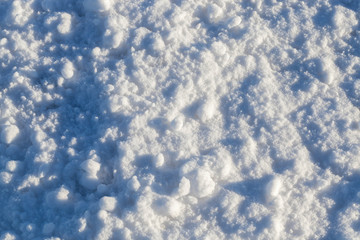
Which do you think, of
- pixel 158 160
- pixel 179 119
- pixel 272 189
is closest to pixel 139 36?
pixel 179 119

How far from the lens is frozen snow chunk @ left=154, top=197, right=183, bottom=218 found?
1.25 metres

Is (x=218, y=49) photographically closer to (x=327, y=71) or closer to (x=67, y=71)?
(x=327, y=71)

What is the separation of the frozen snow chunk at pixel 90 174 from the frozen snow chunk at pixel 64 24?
48 centimetres

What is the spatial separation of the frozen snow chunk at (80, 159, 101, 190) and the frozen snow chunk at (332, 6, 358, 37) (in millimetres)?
895

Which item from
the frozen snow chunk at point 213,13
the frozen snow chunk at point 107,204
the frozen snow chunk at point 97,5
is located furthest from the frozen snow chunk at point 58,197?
the frozen snow chunk at point 213,13

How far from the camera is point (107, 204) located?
1.25m

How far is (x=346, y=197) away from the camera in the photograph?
51.2 inches

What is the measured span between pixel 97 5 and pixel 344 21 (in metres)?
0.82

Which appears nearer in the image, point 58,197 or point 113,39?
point 58,197

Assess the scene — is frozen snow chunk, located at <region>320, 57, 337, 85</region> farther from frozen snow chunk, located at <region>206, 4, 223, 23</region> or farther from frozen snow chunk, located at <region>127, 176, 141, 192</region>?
frozen snow chunk, located at <region>127, 176, 141, 192</region>

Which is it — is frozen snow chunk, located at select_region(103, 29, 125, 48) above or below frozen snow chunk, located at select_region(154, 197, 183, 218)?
above

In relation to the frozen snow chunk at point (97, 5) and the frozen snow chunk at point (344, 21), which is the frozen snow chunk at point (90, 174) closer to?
the frozen snow chunk at point (97, 5)

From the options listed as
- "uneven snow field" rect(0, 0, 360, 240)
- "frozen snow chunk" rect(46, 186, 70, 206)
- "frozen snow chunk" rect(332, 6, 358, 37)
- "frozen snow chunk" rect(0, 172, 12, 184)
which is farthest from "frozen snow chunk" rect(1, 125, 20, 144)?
"frozen snow chunk" rect(332, 6, 358, 37)

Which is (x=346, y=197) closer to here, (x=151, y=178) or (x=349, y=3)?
(x=151, y=178)
